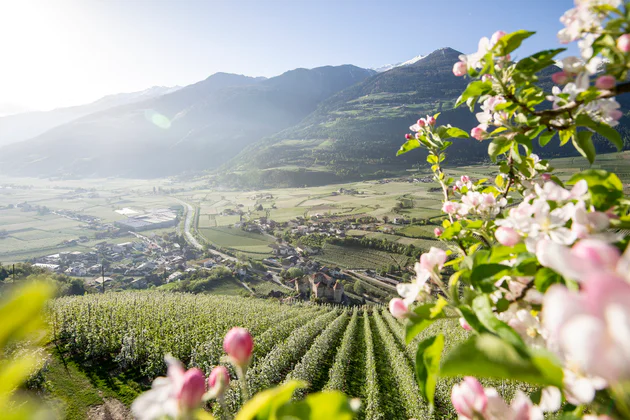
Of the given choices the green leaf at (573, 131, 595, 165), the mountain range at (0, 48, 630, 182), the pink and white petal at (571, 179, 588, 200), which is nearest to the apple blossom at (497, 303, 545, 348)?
the pink and white petal at (571, 179, 588, 200)

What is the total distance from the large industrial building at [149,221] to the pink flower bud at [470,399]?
7687 centimetres

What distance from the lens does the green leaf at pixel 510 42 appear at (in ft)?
4.12

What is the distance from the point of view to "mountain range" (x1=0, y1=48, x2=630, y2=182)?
11369cm

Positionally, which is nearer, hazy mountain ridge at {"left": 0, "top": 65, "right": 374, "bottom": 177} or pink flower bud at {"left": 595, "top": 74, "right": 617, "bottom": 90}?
pink flower bud at {"left": 595, "top": 74, "right": 617, "bottom": 90}

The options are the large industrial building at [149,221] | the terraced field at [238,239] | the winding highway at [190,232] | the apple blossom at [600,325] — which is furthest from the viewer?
the large industrial building at [149,221]

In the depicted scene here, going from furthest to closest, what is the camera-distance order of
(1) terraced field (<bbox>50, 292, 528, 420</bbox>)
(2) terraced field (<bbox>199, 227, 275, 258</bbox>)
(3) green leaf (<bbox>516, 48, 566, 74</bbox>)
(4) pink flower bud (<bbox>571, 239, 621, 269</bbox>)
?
(2) terraced field (<bbox>199, 227, 275, 258</bbox>)
(1) terraced field (<bbox>50, 292, 528, 420</bbox>)
(3) green leaf (<bbox>516, 48, 566, 74</bbox>)
(4) pink flower bud (<bbox>571, 239, 621, 269</bbox>)

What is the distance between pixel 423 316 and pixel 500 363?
0.52 meters

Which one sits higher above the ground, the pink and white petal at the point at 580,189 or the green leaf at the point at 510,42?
the green leaf at the point at 510,42

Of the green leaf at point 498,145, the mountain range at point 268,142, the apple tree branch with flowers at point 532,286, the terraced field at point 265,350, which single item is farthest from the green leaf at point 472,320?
the mountain range at point 268,142

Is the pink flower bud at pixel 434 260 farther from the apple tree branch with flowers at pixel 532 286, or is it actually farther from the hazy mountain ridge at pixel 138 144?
the hazy mountain ridge at pixel 138 144

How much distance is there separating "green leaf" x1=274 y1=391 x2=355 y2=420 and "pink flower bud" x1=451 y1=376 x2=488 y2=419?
0.47 metres

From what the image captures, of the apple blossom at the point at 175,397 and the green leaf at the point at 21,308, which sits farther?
the apple blossom at the point at 175,397

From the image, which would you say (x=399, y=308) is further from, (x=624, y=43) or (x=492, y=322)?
(x=624, y=43)

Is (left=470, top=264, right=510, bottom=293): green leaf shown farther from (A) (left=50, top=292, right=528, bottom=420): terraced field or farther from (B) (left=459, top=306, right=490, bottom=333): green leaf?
(A) (left=50, top=292, right=528, bottom=420): terraced field
